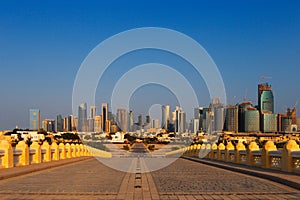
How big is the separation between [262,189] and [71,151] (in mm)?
31330

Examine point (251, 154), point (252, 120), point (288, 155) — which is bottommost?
point (252, 120)

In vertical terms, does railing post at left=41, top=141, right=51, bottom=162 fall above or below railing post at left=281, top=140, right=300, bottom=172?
below

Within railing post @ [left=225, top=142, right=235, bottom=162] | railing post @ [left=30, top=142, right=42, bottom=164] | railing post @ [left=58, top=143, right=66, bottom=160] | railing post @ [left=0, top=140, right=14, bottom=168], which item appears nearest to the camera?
railing post @ [left=0, top=140, right=14, bottom=168]

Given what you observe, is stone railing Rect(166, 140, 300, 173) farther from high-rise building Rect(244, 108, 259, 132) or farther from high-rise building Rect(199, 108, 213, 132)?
high-rise building Rect(244, 108, 259, 132)

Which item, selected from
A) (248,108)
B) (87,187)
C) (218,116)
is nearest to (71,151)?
(87,187)

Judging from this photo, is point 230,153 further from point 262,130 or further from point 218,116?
point 262,130

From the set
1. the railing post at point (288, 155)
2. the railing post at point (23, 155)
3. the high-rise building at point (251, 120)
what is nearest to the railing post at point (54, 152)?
the railing post at point (23, 155)

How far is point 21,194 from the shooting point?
36.6 ft

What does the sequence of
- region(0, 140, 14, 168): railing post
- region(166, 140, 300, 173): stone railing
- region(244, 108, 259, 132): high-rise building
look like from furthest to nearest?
region(244, 108, 259, 132): high-rise building < region(0, 140, 14, 168): railing post < region(166, 140, 300, 173): stone railing

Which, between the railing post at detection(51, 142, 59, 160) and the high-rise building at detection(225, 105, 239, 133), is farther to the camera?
the high-rise building at detection(225, 105, 239, 133)

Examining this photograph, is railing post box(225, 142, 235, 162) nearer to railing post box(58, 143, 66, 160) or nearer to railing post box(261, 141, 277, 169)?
railing post box(261, 141, 277, 169)

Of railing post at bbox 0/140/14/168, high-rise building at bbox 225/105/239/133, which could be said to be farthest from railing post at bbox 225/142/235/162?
high-rise building at bbox 225/105/239/133

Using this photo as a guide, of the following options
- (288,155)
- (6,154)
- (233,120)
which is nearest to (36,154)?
(6,154)

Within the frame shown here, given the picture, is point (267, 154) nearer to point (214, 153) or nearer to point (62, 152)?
point (214, 153)
